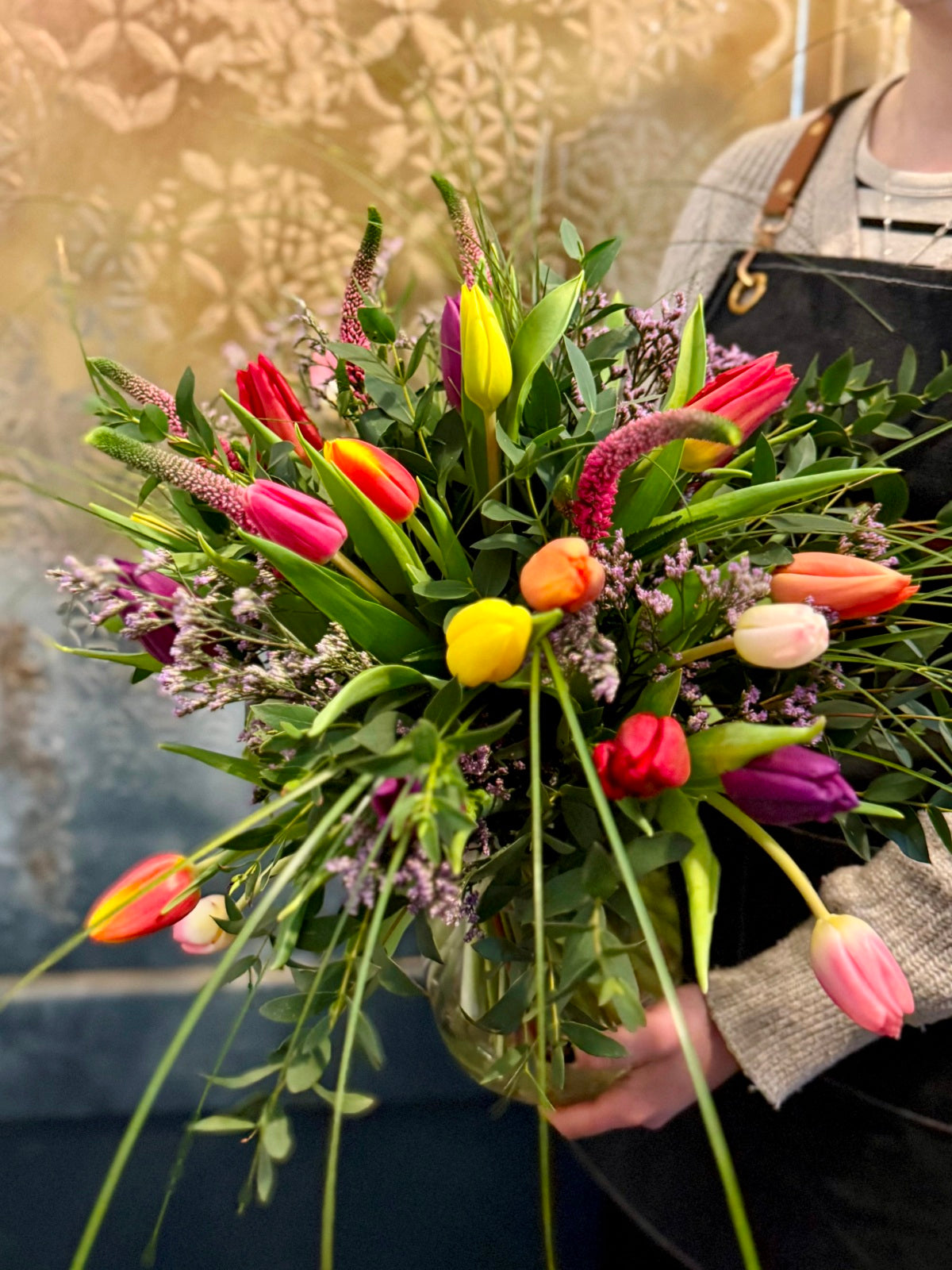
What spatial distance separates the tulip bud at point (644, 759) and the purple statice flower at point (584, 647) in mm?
14

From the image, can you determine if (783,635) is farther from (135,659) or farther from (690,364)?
(135,659)

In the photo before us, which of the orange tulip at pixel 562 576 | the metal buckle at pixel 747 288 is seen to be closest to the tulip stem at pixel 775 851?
the orange tulip at pixel 562 576

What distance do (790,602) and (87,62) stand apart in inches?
33.6

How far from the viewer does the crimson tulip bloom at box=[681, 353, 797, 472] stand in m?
0.35

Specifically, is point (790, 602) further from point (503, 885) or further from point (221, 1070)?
point (221, 1070)

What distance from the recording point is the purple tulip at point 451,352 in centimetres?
36

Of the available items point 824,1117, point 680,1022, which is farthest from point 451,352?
point 824,1117

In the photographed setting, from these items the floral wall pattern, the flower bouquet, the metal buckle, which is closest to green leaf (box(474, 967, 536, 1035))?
the flower bouquet

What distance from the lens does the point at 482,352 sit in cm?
32

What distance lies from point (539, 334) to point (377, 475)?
79mm

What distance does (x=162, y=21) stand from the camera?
85 cm

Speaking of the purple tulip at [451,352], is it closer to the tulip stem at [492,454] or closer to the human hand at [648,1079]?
the tulip stem at [492,454]

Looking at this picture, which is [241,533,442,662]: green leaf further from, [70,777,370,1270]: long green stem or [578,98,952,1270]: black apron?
[578,98,952,1270]: black apron

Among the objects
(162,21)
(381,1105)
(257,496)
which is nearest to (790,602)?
(257,496)
